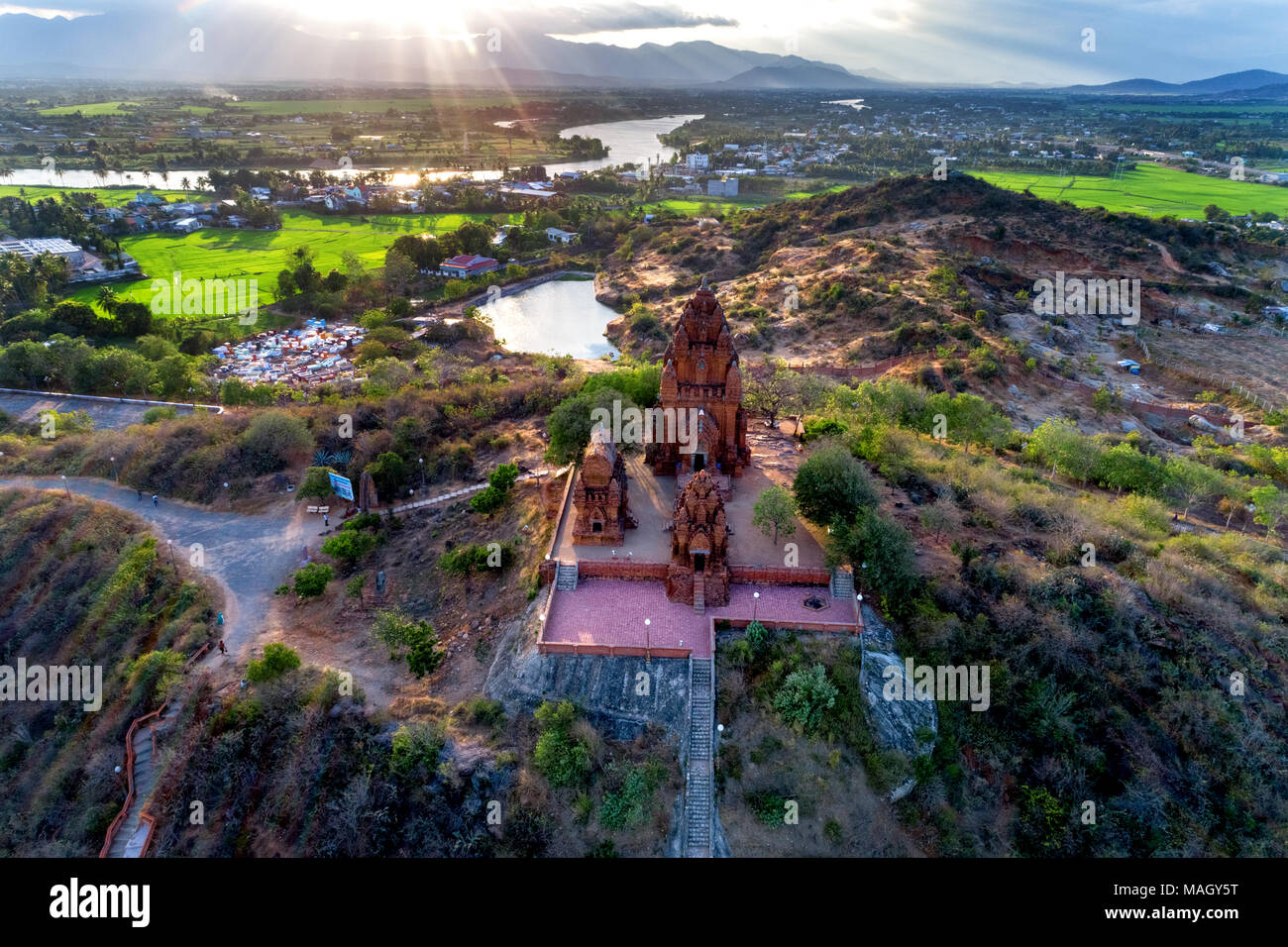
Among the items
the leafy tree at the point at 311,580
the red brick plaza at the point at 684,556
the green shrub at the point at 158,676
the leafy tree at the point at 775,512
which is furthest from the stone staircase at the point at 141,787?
the leafy tree at the point at 775,512

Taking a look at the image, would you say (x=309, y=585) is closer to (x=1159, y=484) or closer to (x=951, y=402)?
(x=951, y=402)

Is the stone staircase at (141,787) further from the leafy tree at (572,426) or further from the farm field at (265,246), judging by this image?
the farm field at (265,246)

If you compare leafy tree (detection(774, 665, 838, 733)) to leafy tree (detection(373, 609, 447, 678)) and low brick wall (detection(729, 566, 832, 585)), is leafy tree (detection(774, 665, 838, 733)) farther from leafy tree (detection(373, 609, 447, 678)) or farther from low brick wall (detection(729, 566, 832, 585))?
leafy tree (detection(373, 609, 447, 678))

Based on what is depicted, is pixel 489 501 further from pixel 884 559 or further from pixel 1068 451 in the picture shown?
pixel 1068 451

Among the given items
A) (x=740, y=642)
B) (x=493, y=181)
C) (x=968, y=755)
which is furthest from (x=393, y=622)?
(x=493, y=181)

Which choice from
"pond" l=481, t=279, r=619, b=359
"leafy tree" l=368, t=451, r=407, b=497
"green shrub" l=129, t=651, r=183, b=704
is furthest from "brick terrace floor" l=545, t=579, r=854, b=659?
"pond" l=481, t=279, r=619, b=359

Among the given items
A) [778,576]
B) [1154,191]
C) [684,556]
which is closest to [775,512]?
[778,576]

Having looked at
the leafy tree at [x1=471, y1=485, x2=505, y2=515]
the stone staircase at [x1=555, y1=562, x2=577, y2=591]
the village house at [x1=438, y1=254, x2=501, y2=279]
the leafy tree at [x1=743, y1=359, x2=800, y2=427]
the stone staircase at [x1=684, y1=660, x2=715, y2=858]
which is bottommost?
the stone staircase at [x1=684, y1=660, x2=715, y2=858]
